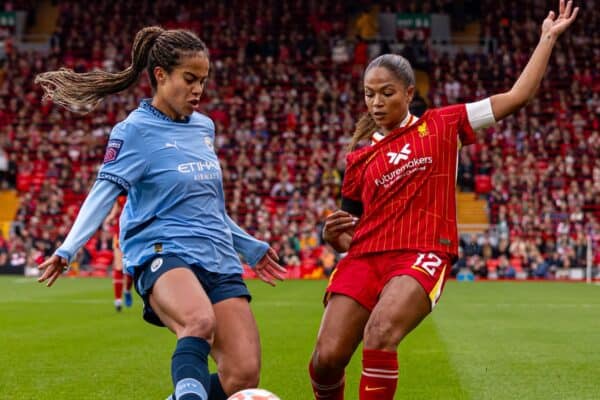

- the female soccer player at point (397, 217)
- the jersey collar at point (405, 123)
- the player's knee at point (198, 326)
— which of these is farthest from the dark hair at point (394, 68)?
the player's knee at point (198, 326)

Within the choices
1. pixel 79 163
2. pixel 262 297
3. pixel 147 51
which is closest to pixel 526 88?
pixel 147 51

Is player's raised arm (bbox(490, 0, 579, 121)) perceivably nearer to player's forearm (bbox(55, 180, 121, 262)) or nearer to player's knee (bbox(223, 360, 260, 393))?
player's knee (bbox(223, 360, 260, 393))

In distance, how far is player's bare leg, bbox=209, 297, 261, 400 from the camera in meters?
5.05

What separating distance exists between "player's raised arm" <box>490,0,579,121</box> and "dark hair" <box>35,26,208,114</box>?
1.68 metres

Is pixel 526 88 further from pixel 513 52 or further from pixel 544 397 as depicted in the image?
pixel 513 52

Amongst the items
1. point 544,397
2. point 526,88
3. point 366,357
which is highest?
point 526,88

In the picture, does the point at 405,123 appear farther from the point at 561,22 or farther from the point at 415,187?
the point at 561,22

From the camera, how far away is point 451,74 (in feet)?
126

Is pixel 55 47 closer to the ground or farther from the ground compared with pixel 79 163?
farther from the ground

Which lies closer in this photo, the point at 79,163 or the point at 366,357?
the point at 366,357

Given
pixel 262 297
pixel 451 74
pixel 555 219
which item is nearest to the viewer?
pixel 262 297

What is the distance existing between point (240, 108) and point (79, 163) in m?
6.41

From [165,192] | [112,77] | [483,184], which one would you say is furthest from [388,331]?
[483,184]

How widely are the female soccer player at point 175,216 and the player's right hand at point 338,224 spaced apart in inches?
23.8
